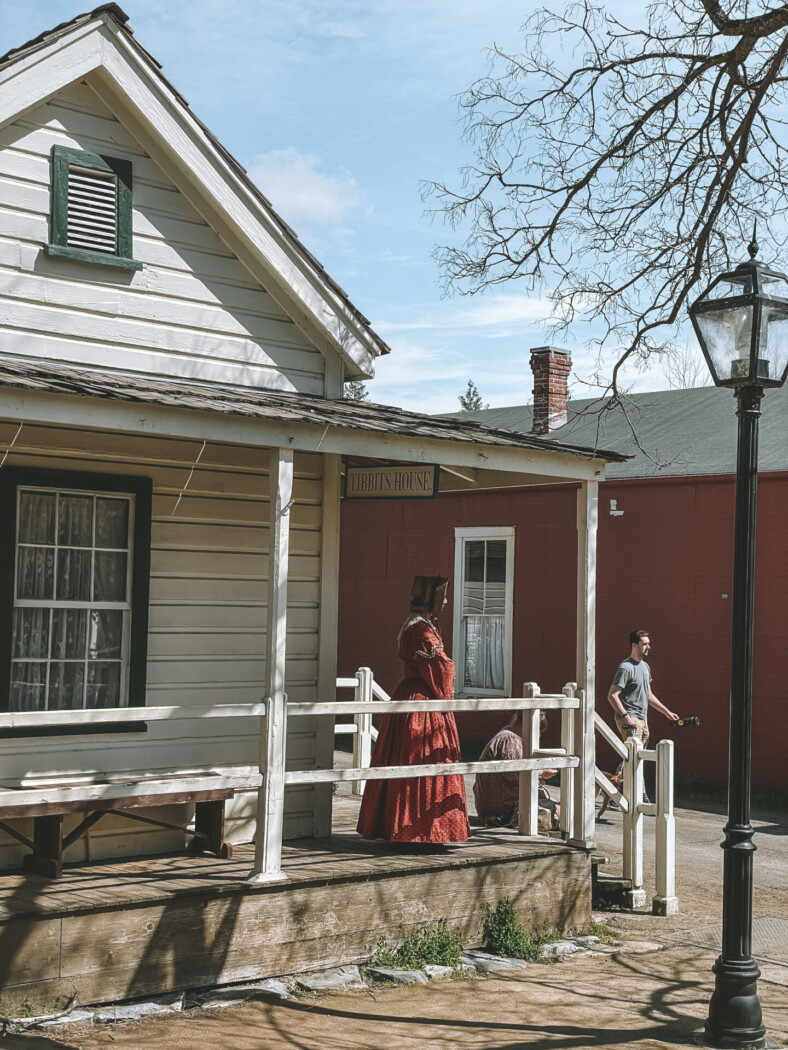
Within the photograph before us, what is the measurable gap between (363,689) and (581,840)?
3.02 meters

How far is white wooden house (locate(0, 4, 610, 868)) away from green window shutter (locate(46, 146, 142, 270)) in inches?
0.6

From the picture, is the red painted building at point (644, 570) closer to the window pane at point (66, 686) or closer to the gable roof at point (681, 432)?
the gable roof at point (681, 432)

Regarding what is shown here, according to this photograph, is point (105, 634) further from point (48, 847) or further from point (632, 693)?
point (632, 693)

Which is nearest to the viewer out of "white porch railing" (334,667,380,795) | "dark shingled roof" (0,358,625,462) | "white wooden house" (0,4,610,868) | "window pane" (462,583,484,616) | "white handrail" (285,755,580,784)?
"dark shingled roof" (0,358,625,462)

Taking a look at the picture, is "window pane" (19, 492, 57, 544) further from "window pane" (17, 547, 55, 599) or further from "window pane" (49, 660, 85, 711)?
"window pane" (49, 660, 85, 711)

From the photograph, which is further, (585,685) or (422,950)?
(585,685)

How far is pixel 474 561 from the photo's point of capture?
19.5 metres

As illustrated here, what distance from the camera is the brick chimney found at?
20859mm

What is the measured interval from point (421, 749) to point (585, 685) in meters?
1.39

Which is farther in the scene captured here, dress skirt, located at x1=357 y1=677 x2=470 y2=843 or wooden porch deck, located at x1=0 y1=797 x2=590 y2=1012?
dress skirt, located at x1=357 y1=677 x2=470 y2=843

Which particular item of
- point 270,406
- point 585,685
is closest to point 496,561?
point 585,685

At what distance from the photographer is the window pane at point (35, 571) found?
314 inches

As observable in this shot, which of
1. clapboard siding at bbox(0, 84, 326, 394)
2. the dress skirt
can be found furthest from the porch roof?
the dress skirt

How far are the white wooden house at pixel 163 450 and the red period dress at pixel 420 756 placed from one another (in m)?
0.64
